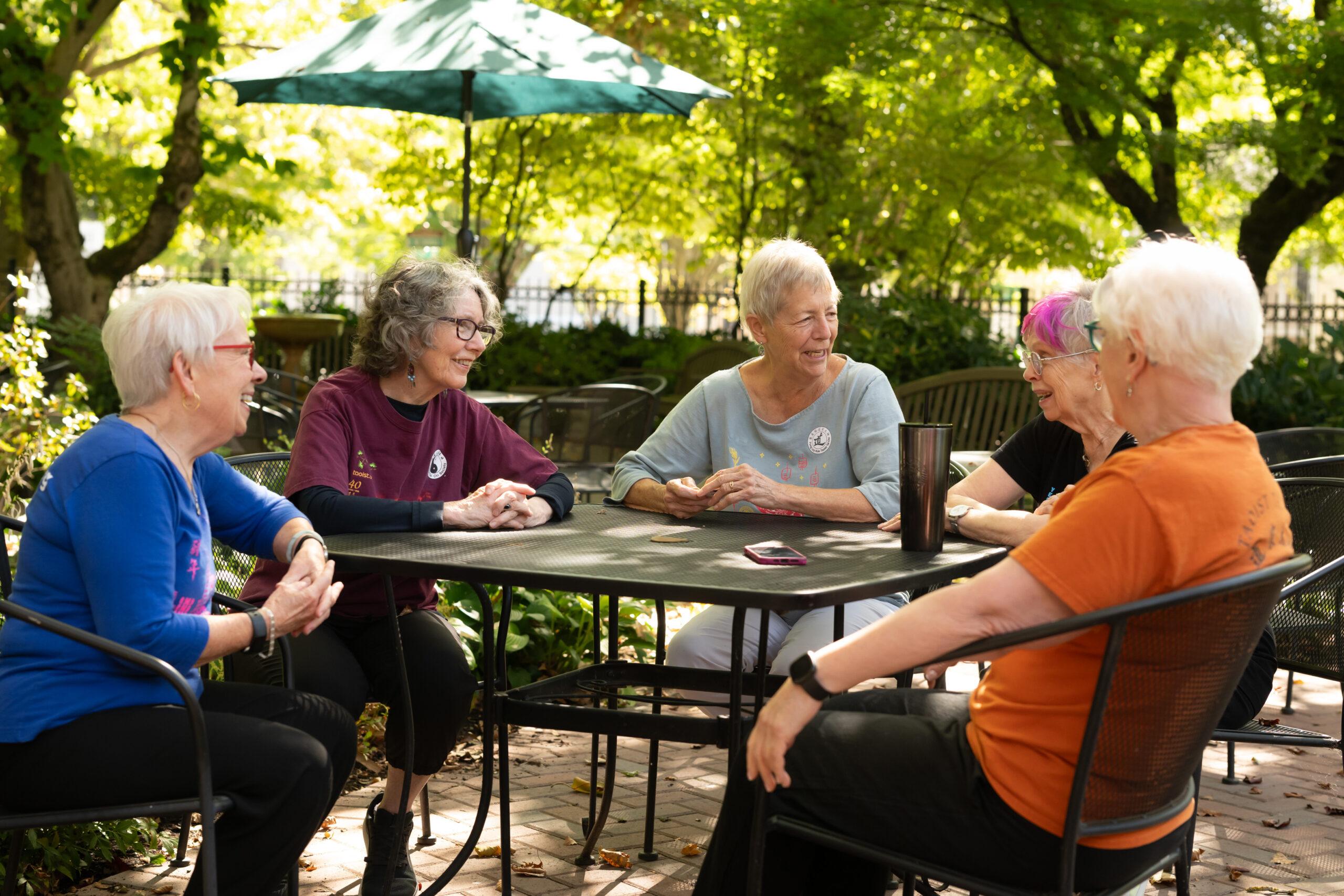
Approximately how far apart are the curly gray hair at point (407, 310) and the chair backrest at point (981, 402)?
266 cm

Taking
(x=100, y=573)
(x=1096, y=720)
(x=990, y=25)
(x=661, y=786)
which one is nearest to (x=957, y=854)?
(x=1096, y=720)

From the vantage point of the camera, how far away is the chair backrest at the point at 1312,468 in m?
3.68

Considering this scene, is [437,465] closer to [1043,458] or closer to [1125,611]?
[1043,458]

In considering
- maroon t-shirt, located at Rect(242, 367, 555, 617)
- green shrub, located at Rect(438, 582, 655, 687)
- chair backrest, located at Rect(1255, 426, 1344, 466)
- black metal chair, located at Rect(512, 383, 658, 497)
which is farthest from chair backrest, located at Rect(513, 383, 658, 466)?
chair backrest, located at Rect(1255, 426, 1344, 466)

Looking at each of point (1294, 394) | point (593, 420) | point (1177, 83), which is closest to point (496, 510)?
point (593, 420)

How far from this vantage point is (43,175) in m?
12.1

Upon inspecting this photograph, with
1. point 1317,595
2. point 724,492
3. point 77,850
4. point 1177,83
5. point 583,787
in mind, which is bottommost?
point 583,787

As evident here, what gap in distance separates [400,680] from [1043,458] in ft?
5.90

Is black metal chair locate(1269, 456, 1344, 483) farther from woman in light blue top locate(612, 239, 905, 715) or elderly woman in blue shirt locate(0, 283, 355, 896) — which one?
elderly woman in blue shirt locate(0, 283, 355, 896)

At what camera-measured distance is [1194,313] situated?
6.55 ft

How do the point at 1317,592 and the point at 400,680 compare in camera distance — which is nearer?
the point at 400,680

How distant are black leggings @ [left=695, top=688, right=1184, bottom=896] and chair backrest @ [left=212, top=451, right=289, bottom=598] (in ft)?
5.51

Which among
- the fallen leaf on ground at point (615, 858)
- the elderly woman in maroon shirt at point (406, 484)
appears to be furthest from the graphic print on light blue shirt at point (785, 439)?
the fallen leaf on ground at point (615, 858)

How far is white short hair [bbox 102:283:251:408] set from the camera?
2.54 metres
